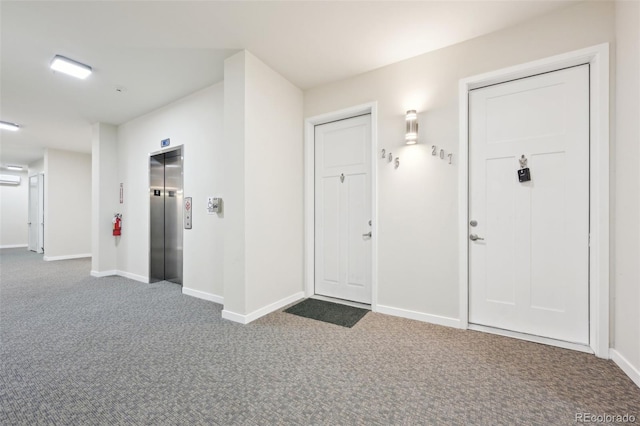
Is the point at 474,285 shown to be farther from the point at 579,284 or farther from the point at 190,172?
the point at 190,172

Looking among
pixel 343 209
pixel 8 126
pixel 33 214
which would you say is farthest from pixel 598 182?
pixel 33 214

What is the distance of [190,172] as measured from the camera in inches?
157

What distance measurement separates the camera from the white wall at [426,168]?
262 cm

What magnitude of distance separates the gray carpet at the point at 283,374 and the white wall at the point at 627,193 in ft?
0.95

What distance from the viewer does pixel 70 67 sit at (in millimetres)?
3117

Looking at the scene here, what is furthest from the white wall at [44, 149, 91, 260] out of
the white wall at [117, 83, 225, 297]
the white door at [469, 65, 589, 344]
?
the white door at [469, 65, 589, 344]

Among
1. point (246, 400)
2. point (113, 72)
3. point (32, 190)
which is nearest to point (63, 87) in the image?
point (113, 72)

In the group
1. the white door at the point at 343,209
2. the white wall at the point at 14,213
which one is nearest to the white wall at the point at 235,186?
the white door at the point at 343,209

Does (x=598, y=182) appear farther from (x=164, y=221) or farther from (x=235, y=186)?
(x=164, y=221)

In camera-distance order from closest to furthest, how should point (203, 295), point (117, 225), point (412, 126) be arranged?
1. point (412, 126)
2. point (203, 295)
3. point (117, 225)

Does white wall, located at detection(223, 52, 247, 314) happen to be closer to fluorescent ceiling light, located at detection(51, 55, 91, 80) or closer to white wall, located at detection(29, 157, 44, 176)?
fluorescent ceiling light, located at detection(51, 55, 91, 80)

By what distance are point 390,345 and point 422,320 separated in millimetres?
714

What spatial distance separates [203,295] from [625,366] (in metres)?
4.30
